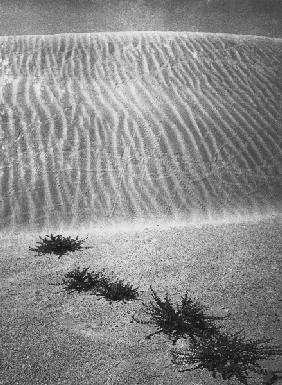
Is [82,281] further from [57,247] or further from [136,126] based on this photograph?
[136,126]

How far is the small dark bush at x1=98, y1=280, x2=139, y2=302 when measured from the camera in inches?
138

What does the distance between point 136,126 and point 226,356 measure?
5.57 m

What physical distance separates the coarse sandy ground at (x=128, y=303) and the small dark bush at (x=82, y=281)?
124mm

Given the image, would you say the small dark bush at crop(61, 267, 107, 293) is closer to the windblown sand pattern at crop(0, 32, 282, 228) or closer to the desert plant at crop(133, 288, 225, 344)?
the desert plant at crop(133, 288, 225, 344)

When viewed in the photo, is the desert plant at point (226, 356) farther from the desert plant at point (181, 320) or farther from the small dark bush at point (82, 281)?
the small dark bush at point (82, 281)

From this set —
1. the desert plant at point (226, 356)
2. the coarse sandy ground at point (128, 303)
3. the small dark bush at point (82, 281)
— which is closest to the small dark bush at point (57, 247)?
the coarse sandy ground at point (128, 303)

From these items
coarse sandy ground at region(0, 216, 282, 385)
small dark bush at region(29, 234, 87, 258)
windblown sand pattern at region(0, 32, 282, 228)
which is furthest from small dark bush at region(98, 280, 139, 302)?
windblown sand pattern at region(0, 32, 282, 228)

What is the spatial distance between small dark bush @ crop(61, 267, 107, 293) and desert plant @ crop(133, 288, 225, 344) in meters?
0.74

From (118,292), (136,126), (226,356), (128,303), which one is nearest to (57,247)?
(118,292)

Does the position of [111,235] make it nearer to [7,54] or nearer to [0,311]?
[0,311]

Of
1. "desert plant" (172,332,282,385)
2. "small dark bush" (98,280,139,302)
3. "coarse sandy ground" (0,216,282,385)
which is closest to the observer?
"desert plant" (172,332,282,385)

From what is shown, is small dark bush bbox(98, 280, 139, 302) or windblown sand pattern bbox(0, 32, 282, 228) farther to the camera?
windblown sand pattern bbox(0, 32, 282, 228)

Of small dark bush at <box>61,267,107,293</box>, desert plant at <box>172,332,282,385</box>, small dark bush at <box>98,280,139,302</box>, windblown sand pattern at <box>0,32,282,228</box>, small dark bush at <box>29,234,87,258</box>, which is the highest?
windblown sand pattern at <box>0,32,282,228</box>

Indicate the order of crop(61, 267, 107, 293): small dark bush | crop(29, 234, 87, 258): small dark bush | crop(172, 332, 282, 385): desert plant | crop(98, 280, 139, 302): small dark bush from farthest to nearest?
1. crop(29, 234, 87, 258): small dark bush
2. crop(61, 267, 107, 293): small dark bush
3. crop(98, 280, 139, 302): small dark bush
4. crop(172, 332, 282, 385): desert plant
